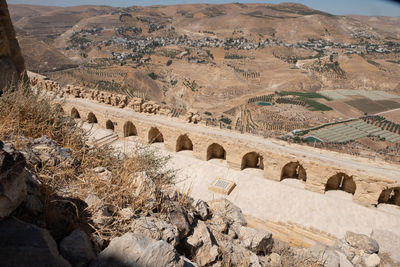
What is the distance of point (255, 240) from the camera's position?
498 centimetres

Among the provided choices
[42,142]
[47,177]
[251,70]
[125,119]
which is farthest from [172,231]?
[251,70]

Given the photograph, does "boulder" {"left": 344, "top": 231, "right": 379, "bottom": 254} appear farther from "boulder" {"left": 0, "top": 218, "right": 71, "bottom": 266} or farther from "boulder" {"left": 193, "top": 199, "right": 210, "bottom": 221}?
"boulder" {"left": 0, "top": 218, "right": 71, "bottom": 266}

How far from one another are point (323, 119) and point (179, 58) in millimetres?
52511

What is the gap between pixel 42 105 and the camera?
4.66m

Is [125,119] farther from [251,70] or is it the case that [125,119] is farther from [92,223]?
[251,70]

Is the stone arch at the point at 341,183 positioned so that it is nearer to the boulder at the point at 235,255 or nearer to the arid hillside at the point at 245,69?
the boulder at the point at 235,255

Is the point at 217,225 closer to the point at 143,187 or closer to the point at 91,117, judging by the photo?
the point at 143,187

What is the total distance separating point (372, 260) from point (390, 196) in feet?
19.9

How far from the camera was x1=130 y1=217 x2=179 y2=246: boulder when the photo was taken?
3.10 metres

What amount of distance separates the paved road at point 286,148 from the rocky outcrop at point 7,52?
8.38 m

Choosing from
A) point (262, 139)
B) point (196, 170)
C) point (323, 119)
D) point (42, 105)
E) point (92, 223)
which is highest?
point (42, 105)

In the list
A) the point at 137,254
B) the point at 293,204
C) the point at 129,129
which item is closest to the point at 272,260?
the point at 137,254

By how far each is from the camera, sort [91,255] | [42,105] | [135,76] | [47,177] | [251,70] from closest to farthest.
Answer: [91,255] < [47,177] < [42,105] < [135,76] < [251,70]

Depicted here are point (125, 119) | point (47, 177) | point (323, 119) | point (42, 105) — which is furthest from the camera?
point (323, 119)
